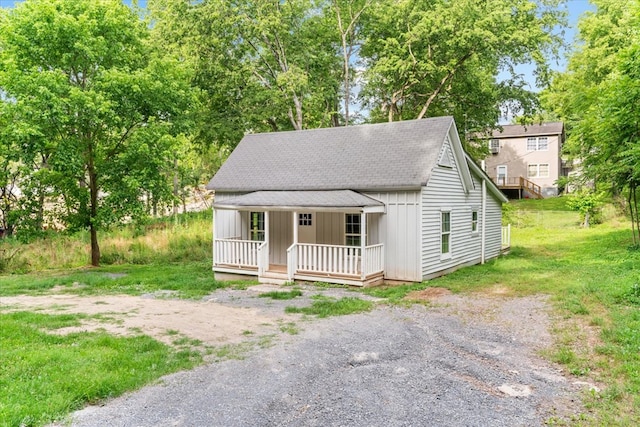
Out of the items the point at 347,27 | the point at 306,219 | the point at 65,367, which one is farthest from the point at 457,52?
the point at 65,367

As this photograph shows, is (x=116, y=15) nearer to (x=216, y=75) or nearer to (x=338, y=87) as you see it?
(x=216, y=75)

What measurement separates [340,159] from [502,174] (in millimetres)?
33709

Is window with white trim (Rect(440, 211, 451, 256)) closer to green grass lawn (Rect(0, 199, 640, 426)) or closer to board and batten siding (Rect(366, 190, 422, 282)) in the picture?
green grass lawn (Rect(0, 199, 640, 426))

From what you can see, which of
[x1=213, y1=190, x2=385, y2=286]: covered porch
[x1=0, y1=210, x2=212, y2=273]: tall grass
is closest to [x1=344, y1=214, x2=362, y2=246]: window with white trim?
[x1=213, y1=190, x2=385, y2=286]: covered porch

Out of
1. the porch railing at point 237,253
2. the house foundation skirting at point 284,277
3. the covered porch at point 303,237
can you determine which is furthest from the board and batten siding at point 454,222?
the porch railing at point 237,253

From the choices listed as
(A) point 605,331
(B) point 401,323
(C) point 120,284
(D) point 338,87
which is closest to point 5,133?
(C) point 120,284

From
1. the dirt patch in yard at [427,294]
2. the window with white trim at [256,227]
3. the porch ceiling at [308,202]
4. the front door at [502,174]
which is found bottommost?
the dirt patch in yard at [427,294]

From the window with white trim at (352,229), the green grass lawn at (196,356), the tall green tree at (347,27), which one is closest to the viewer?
the green grass lawn at (196,356)

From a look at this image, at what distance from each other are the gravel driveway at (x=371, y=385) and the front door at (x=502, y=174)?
1500 inches

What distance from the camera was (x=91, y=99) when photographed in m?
14.0

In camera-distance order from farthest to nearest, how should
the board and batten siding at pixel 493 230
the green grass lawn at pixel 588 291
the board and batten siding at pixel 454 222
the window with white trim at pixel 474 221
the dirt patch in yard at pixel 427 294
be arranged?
1. the board and batten siding at pixel 493 230
2. the window with white trim at pixel 474 221
3. the board and batten siding at pixel 454 222
4. the dirt patch in yard at pixel 427 294
5. the green grass lawn at pixel 588 291

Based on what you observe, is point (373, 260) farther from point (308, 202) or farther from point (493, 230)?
point (493, 230)

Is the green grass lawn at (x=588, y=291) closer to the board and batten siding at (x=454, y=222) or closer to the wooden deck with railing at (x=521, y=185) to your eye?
the board and batten siding at (x=454, y=222)

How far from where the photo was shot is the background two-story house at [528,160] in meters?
42.2
